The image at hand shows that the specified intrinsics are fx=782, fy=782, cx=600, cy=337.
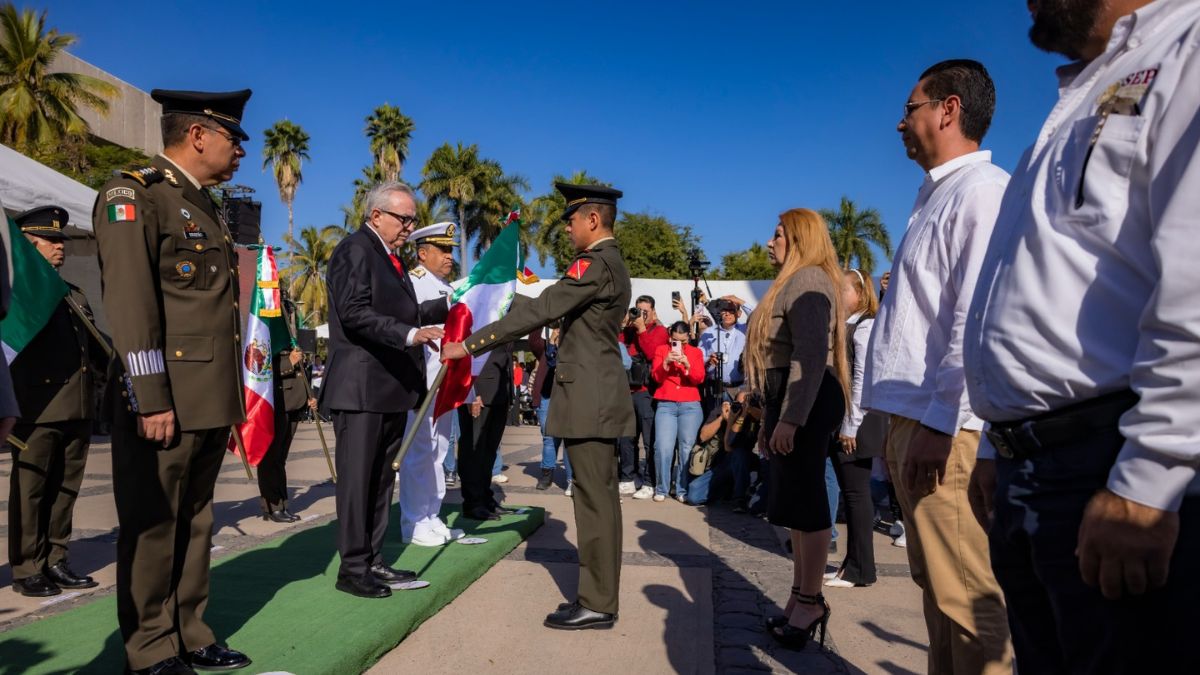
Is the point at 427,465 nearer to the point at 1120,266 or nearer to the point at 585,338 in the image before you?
the point at 585,338

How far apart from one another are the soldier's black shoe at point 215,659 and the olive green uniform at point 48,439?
2.23m

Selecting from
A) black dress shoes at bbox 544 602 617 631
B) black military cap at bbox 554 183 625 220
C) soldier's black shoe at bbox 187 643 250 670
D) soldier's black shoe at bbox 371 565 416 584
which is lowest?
black dress shoes at bbox 544 602 617 631

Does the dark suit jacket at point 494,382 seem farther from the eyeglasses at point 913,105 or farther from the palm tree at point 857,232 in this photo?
the palm tree at point 857,232

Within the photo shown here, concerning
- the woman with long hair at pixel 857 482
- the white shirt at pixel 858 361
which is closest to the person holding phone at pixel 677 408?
the white shirt at pixel 858 361

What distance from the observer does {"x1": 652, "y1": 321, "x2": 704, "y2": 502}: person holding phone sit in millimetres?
8406

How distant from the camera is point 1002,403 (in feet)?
5.09

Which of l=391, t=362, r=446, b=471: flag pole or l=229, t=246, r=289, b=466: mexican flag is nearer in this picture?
l=391, t=362, r=446, b=471: flag pole

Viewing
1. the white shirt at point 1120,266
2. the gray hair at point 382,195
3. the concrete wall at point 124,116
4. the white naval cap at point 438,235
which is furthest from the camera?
the concrete wall at point 124,116

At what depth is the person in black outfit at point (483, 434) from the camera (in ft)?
22.4

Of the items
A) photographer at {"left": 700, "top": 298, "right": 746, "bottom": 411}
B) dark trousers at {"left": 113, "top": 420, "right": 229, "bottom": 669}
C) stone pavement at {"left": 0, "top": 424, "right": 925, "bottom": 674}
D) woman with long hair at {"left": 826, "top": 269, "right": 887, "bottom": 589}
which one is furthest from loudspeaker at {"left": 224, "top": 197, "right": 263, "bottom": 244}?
woman with long hair at {"left": 826, "top": 269, "right": 887, "bottom": 589}

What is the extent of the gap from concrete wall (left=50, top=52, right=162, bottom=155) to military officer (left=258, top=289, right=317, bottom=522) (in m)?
41.3

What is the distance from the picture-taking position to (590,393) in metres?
4.19

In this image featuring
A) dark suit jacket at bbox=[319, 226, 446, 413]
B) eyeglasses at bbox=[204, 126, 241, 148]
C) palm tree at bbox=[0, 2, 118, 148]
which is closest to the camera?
eyeglasses at bbox=[204, 126, 241, 148]

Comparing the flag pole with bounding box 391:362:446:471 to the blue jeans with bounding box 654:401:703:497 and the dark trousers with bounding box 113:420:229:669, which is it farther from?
the blue jeans with bounding box 654:401:703:497
